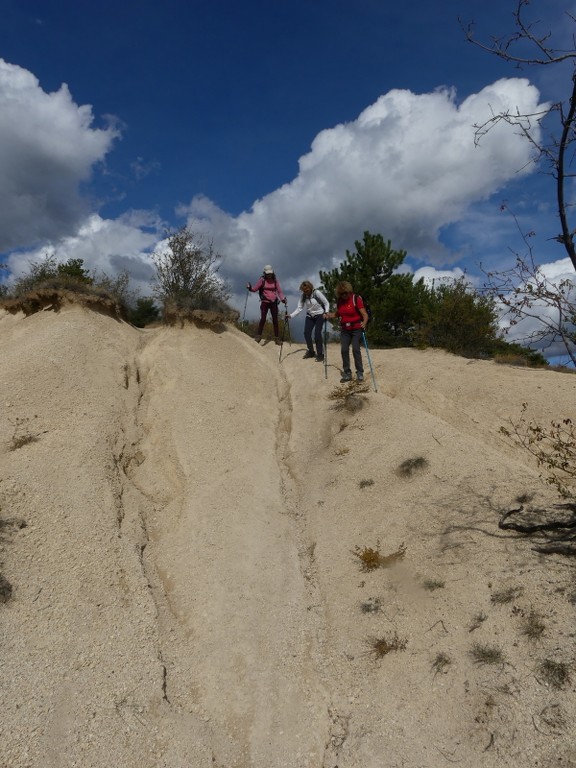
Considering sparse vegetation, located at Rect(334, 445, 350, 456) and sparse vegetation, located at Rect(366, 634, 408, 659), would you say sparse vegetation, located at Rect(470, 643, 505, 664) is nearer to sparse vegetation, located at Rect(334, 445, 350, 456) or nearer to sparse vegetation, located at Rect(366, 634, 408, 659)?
sparse vegetation, located at Rect(366, 634, 408, 659)

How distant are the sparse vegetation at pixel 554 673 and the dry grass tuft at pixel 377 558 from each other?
3.04 meters

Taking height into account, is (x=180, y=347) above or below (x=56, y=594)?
above

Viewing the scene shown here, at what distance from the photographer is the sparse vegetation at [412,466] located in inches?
407

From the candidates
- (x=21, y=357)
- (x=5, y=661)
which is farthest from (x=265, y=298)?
(x=5, y=661)

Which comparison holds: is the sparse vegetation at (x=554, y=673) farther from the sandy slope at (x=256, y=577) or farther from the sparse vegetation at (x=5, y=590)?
the sparse vegetation at (x=5, y=590)

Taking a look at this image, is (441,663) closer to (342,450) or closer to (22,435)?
(342,450)

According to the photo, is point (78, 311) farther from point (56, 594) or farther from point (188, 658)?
point (188, 658)

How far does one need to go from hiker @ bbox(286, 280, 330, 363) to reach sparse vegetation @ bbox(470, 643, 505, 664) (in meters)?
11.4

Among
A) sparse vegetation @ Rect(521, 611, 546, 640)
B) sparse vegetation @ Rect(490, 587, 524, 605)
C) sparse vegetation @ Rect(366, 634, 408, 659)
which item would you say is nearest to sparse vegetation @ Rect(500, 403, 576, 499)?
sparse vegetation @ Rect(490, 587, 524, 605)

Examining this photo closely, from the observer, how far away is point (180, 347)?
52.5 feet

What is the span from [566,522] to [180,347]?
39.1 feet

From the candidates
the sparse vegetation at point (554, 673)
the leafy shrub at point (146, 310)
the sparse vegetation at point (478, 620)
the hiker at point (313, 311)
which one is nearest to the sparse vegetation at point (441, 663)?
the sparse vegetation at point (478, 620)

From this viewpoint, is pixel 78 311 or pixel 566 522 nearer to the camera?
pixel 566 522

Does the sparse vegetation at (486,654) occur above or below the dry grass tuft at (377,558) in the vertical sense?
below
